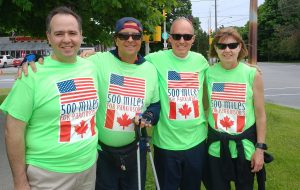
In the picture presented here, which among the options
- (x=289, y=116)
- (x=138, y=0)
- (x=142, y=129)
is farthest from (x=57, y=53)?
(x=289, y=116)

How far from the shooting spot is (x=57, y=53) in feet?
10.4

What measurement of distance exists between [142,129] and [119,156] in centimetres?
32

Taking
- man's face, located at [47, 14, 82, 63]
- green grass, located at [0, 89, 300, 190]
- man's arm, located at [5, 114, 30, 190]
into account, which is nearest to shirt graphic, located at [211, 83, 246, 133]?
man's face, located at [47, 14, 82, 63]

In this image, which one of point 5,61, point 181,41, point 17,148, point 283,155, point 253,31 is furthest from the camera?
point 5,61

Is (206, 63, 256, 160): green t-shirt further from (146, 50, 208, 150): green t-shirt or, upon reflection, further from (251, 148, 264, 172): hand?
(146, 50, 208, 150): green t-shirt

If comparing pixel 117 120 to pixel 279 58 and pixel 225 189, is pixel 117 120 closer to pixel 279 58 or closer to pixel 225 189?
pixel 225 189

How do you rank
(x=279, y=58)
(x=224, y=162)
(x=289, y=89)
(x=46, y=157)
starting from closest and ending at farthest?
(x=46, y=157) < (x=224, y=162) < (x=289, y=89) < (x=279, y=58)

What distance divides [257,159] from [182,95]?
0.94 m

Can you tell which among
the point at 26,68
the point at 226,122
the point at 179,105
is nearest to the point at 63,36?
the point at 26,68

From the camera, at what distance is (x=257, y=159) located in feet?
13.1

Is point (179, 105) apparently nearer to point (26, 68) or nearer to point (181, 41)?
point (181, 41)

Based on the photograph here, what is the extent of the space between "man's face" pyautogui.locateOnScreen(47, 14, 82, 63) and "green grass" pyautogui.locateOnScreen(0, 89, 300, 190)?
295cm

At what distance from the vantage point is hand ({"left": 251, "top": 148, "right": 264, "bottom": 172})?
399 centimetres

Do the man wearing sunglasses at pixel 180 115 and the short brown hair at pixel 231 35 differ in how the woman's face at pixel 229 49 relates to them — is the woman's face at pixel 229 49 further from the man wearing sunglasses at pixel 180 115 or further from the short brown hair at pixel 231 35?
the man wearing sunglasses at pixel 180 115
